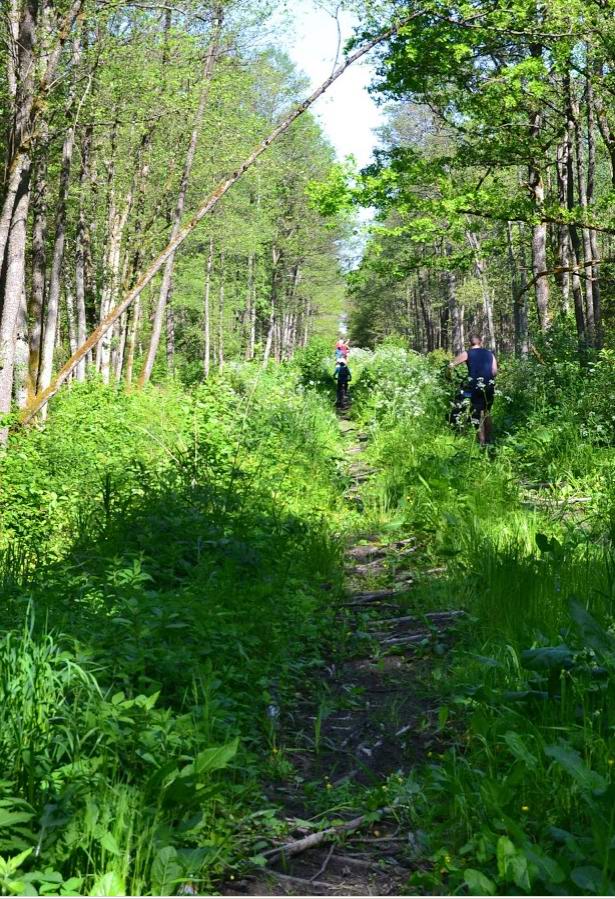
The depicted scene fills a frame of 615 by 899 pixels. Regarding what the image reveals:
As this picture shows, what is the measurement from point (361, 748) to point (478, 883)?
166cm

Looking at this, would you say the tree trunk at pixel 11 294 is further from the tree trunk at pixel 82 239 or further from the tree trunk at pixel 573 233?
the tree trunk at pixel 82 239

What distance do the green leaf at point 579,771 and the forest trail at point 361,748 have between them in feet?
2.31

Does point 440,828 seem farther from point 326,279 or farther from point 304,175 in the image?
point 326,279

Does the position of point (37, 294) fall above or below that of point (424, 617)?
above

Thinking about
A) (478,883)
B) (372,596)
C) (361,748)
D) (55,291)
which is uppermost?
(55,291)

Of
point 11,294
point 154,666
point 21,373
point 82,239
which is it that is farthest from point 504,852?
→ point 82,239

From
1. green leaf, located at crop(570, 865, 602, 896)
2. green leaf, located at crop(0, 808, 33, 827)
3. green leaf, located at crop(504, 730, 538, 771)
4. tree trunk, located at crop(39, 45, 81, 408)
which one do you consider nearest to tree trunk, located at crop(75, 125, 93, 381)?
tree trunk, located at crop(39, 45, 81, 408)

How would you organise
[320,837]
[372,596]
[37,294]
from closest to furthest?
[320,837] → [372,596] → [37,294]

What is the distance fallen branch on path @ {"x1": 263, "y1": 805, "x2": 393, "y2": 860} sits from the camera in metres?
3.46

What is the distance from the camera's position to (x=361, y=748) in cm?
454

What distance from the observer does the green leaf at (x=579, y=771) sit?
10.2 ft

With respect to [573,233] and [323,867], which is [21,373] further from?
[323,867]

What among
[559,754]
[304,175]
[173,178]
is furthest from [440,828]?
[304,175]

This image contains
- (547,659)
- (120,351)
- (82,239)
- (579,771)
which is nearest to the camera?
(579,771)
